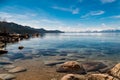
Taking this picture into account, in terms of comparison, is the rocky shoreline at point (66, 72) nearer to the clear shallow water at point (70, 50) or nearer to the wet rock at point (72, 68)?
the wet rock at point (72, 68)

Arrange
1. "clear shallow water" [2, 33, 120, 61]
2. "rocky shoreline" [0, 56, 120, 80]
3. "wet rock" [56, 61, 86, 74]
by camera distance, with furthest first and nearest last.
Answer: "clear shallow water" [2, 33, 120, 61] → "wet rock" [56, 61, 86, 74] → "rocky shoreline" [0, 56, 120, 80]

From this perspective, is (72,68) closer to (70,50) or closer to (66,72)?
(66,72)

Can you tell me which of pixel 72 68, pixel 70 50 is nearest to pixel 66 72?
pixel 72 68

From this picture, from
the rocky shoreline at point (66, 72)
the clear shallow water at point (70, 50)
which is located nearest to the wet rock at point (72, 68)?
the rocky shoreline at point (66, 72)

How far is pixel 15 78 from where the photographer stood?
1587 centimetres

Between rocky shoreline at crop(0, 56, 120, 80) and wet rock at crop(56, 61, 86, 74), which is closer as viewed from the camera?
rocky shoreline at crop(0, 56, 120, 80)

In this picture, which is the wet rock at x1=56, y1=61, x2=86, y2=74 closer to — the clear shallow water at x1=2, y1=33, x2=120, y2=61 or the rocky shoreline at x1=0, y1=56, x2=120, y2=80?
the rocky shoreline at x1=0, y1=56, x2=120, y2=80

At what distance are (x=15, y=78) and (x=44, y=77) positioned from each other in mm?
2853

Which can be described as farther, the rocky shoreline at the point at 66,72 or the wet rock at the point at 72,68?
the wet rock at the point at 72,68

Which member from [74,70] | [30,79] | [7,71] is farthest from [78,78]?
[7,71]

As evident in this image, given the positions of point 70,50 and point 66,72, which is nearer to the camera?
point 66,72

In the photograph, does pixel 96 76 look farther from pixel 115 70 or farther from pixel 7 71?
pixel 7 71

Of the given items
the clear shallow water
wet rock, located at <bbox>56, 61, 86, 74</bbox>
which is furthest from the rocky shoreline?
the clear shallow water

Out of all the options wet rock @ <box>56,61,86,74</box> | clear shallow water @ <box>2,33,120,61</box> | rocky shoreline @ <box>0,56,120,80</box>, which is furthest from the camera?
clear shallow water @ <box>2,33,120,61</box>
